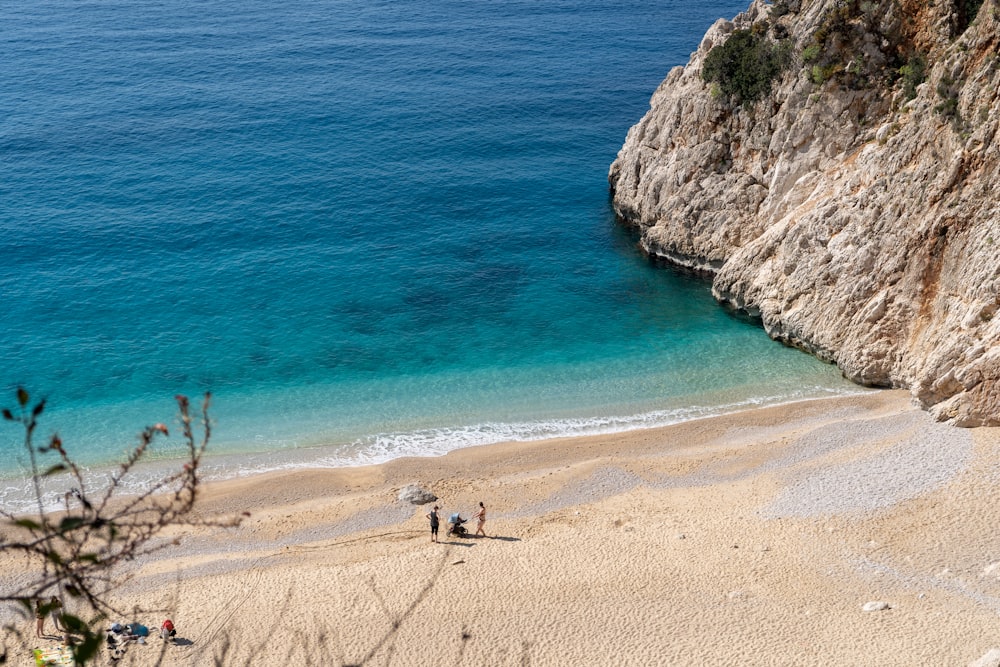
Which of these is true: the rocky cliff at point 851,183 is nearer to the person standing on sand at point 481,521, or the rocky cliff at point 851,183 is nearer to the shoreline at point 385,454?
the shoreline at point 385,454

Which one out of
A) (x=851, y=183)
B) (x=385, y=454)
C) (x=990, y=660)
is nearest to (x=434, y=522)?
(x=385, y=454)

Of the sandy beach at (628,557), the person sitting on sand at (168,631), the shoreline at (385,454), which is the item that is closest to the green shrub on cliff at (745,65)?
the shoreline at (385,454)

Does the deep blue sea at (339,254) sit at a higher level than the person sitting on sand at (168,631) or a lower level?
higher

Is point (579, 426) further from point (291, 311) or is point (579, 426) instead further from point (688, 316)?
point (291, 311)

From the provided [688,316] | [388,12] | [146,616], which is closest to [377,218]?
[688,316]

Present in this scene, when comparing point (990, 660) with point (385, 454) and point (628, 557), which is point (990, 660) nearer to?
point (628, 557)

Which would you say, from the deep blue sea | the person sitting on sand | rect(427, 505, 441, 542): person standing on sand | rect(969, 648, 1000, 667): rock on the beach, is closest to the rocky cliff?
the deep blue sea

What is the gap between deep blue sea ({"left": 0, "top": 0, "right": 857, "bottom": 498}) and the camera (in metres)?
38.3

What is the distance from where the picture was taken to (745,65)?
147 ft

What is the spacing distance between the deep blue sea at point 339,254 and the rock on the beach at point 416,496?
3.08 meters

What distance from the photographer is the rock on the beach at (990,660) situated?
2076 cm

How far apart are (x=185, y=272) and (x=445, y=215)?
16229 mm

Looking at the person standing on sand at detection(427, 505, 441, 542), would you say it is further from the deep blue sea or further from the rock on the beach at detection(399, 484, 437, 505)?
the deep blue sea

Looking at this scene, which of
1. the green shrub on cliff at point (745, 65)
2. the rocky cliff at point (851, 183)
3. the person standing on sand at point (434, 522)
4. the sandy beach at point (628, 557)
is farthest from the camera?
the green shrub on cliff at point (745, 65)
